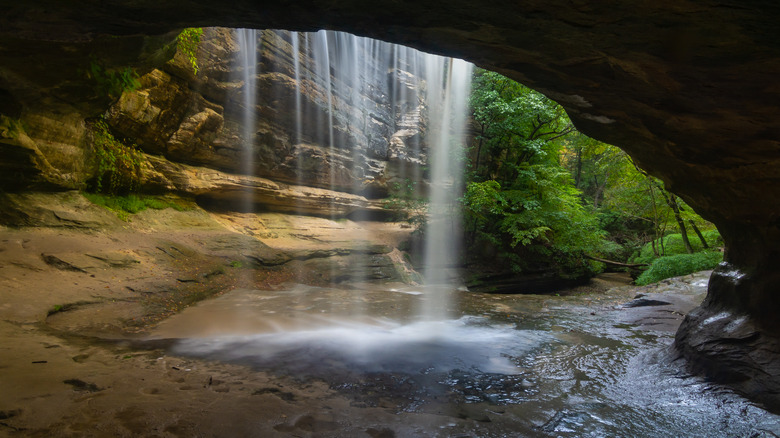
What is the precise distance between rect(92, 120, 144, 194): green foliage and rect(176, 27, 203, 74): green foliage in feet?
10.3

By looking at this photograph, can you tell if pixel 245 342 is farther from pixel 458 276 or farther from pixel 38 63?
pixel 458 276

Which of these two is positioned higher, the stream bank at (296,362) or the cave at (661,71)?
the cave at (661,71)

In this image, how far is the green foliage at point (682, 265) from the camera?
12.8 metres

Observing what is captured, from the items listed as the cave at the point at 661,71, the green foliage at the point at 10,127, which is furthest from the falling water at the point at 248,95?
the cave at the point at 661,71

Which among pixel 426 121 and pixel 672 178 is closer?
pixel 672 178

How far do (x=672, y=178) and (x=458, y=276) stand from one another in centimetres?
1124

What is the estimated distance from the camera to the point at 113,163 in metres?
10.5

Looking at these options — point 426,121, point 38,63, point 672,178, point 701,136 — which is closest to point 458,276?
point 426,121

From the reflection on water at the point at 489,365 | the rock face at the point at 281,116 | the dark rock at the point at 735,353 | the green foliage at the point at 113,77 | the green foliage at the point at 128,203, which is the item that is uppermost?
the rock face at the point at 281,116

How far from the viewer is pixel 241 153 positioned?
14461 millimetres

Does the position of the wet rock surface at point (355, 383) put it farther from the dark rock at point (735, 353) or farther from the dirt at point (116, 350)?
the dark rock at point (735, 353)

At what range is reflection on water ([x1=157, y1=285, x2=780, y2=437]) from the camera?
11.6 feet

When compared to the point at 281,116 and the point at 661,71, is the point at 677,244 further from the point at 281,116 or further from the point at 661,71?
the point at 281,116

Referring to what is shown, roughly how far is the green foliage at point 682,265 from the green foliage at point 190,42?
662 inches
